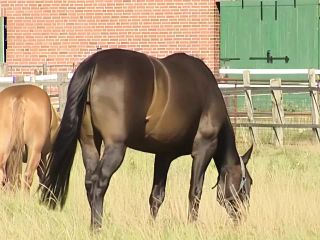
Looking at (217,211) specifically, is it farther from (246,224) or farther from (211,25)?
(211,25)

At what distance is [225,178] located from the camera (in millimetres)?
9852

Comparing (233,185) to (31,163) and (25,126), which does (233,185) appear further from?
(25,126)

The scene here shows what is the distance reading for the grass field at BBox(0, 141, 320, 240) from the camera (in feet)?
26.7

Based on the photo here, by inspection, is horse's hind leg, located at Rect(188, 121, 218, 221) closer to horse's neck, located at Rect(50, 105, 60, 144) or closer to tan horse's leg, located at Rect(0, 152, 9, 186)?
tan horse's leg, located at Rect(0, 152, 9, 186)

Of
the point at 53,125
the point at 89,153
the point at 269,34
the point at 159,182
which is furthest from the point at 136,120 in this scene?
the point at 269,34

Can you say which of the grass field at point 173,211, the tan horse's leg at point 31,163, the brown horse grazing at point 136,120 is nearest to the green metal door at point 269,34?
the grass field at point 173,211

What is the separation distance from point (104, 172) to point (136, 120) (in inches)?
21.7

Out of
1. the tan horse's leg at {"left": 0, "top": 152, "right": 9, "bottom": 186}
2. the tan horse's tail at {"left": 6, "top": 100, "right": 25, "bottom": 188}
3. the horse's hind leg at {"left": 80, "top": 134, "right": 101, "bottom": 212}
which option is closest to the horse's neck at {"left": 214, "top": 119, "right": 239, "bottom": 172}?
the horse's hind leg at {"left": 80, "top": 134, "right": 101, "bottom": 212}

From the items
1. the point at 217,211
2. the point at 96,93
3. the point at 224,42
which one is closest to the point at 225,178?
the point at 217,211

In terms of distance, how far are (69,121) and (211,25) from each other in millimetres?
14629

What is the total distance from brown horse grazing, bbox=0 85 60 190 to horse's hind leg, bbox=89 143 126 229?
242 cm

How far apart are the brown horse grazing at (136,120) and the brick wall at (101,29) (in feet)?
44.5

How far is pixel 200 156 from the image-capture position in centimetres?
944

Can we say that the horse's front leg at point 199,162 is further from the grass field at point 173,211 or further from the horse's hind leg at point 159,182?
the horse's hind leg at point 159,182
